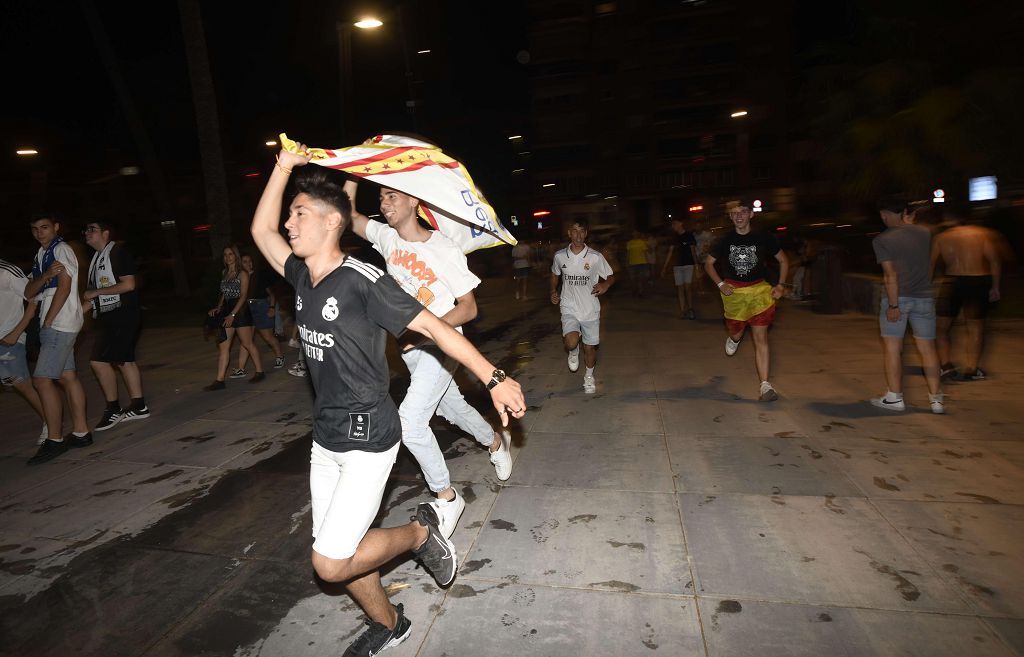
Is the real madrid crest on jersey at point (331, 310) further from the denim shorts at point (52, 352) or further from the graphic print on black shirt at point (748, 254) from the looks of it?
the graphic print on black shirt at point (748, 254)

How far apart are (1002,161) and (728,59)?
107 ft

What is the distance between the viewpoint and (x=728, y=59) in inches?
1676

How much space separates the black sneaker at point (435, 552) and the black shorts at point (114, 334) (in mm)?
4912

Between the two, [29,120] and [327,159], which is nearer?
[327,159]

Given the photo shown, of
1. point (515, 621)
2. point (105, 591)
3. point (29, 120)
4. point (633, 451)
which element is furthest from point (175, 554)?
point (29, 120)

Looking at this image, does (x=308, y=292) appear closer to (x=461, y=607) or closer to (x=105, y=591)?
(x=461, y=607)

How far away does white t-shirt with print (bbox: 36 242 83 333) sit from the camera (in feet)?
17.2

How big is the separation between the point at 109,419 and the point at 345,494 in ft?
17.4

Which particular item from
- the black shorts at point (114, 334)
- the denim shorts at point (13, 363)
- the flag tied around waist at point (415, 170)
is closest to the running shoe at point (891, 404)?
the flag tied around waist at point (415, 170)

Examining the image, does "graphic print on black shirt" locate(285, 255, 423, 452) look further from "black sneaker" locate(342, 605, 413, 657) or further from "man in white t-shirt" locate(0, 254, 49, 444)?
"man in white t-shirt" locate(0, 254, 49, 444)

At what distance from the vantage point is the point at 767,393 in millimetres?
5941

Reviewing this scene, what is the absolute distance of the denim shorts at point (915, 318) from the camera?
17.5ft

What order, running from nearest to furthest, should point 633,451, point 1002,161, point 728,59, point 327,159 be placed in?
point 327,159, point 633,451, point 1002,161, point 728,59

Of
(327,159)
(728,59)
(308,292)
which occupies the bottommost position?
(308,292)
